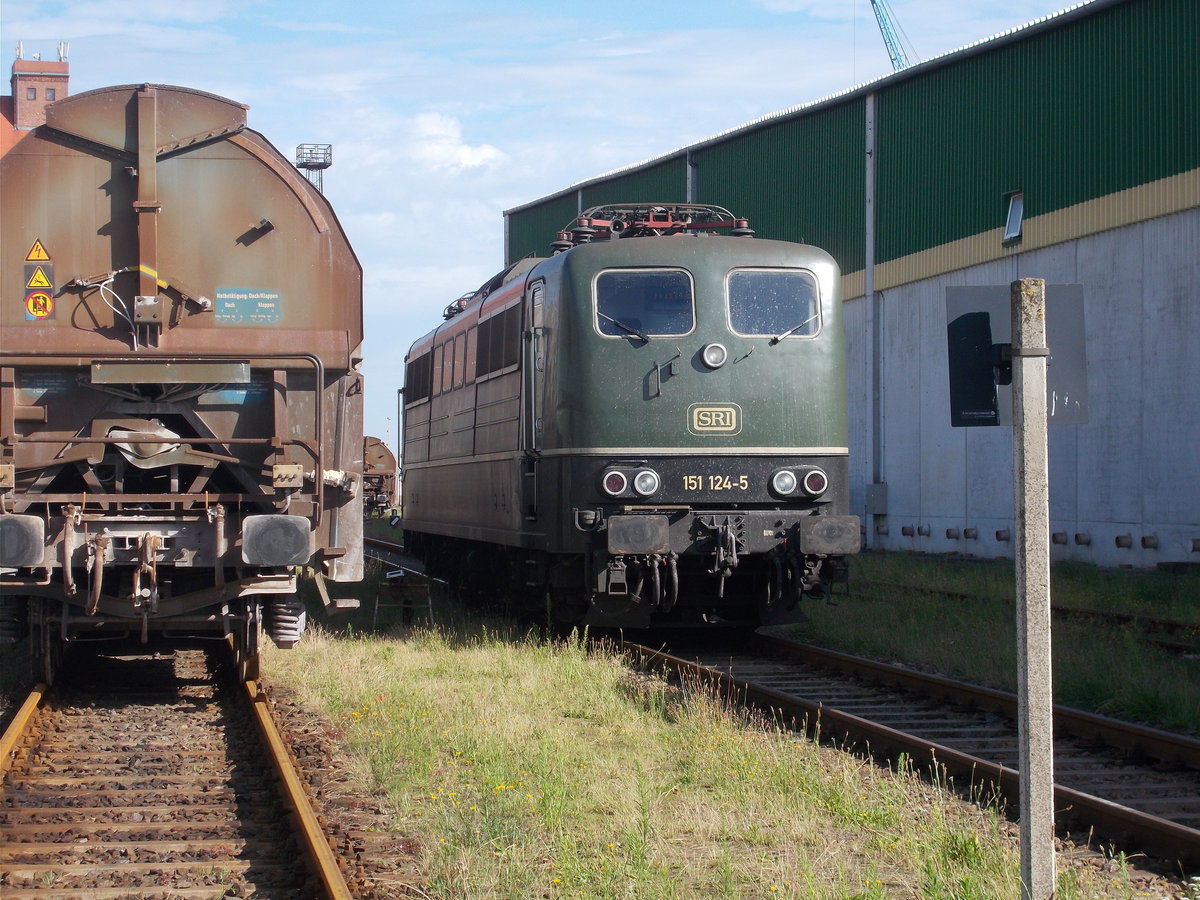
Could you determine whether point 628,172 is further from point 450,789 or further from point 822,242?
point 450,789

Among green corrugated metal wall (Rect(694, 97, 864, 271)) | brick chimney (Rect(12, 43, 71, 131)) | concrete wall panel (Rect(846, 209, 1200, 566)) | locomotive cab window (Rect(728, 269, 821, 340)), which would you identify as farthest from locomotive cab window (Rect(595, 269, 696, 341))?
brick chimney (Rect(12, 43, 71, 131))

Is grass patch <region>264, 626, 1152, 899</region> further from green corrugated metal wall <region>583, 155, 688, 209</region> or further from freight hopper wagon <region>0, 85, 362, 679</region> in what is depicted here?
green corrugated metal wall <region>583, 155, 688, 209</region>

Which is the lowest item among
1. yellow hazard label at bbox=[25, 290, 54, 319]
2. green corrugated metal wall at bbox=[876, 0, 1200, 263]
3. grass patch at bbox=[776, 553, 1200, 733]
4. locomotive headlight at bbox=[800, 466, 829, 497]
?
grass patch at bbox=[776, 553, 1200, 733]

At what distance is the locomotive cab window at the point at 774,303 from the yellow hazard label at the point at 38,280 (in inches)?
208

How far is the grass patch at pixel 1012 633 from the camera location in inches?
370

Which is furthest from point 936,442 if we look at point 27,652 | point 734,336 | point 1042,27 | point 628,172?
point 27,652

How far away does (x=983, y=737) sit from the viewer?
27.6 ft

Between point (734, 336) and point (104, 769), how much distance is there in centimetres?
608

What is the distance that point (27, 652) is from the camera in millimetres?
12164

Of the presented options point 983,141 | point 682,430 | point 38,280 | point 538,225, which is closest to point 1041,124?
point 983,141

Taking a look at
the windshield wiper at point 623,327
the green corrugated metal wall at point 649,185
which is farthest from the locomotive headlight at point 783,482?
the green corrugated metal wall at point 649,185

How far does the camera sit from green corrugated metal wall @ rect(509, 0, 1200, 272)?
20109 millimetres

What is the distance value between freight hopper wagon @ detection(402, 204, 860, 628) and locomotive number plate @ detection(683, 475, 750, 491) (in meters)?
0.01

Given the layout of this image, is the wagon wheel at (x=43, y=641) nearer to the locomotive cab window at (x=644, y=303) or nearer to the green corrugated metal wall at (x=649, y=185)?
the locomotive cab window at (x=644, y=303)
